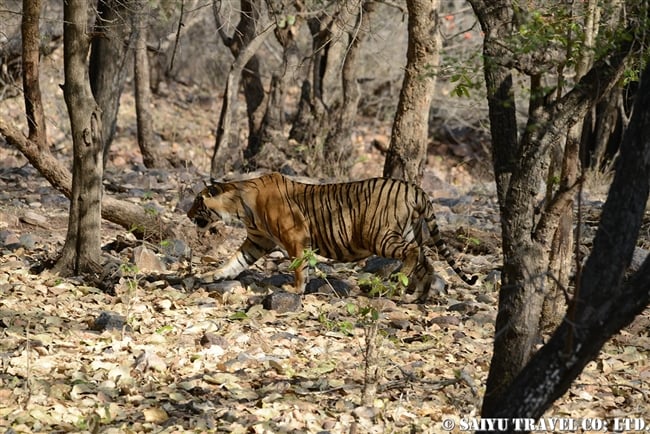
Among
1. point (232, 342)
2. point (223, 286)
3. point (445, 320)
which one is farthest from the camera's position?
point (223, 286)

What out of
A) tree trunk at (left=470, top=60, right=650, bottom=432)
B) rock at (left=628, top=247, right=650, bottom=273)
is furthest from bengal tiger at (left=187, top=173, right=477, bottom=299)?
tree trunk at (left=470, top=60, right=650, bottom=432)

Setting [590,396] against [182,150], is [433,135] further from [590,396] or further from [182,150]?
[590,396]

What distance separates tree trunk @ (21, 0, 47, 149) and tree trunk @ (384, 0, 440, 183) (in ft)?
11.1

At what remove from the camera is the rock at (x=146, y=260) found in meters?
8.48

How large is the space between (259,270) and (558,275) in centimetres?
311

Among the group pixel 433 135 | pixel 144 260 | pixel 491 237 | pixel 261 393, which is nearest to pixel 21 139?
pixel 144 260

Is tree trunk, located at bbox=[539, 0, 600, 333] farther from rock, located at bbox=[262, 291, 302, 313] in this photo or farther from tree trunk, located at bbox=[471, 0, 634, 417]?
rock, located at bbox=[262, 291, 302, 313]

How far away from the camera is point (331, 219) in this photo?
27.1ft

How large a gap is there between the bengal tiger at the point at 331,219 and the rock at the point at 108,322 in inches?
58.0

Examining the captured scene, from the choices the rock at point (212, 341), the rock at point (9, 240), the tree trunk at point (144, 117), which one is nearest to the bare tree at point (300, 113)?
A: the tree trunk at point (144, 117)

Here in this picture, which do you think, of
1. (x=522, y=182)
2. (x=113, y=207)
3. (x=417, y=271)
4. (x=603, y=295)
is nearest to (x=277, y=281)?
(x=417, y=271)

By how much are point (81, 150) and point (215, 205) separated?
1278 mm

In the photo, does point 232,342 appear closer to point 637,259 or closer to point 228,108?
point 637,259

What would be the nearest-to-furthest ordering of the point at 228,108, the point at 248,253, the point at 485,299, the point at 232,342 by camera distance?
the point at 232,342 < the point at 485,299 < the point at 248,253 < the point at 228,108
